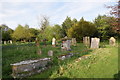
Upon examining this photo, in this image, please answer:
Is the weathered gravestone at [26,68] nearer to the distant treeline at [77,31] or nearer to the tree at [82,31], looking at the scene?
the distant treeline at [77,31]

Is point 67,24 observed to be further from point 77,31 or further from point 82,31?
point 82,31

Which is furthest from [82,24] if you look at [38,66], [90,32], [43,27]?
[38,66]

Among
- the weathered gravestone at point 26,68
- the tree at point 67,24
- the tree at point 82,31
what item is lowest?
the weathered gravestone at point 26,68

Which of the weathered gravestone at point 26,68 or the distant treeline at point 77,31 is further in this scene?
the distant treeline at point 77,31

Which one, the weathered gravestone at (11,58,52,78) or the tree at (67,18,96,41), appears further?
the tree at (67,18,96,41)

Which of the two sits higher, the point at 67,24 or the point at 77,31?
the point at 67,24

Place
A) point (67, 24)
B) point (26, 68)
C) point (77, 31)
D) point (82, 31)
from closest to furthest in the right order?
point (26, 68), point (82, 31), point (77, 31), point (67, 24)

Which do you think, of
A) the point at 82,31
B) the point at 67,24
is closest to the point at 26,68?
the point at 82,31

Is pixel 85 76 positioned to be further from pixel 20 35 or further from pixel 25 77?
pixel 20 35

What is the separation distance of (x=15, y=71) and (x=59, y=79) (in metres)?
1.93

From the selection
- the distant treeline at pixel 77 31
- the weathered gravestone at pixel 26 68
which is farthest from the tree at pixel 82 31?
the weathered gravestone at pixel 26 68

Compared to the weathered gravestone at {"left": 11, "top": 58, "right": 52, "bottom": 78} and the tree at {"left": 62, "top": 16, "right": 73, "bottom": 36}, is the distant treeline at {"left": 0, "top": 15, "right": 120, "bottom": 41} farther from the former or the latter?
the weathered gravestone at {"left": 11, "top": 58, "right": 52, "bottom": 78}

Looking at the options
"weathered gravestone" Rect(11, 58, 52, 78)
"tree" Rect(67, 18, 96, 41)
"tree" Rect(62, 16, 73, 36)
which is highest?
"tree" Rect(62, 16, 73, 36)

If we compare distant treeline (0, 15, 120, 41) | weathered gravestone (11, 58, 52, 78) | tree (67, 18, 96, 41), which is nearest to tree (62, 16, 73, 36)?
distant treeline (0, 15, 120, 41)
